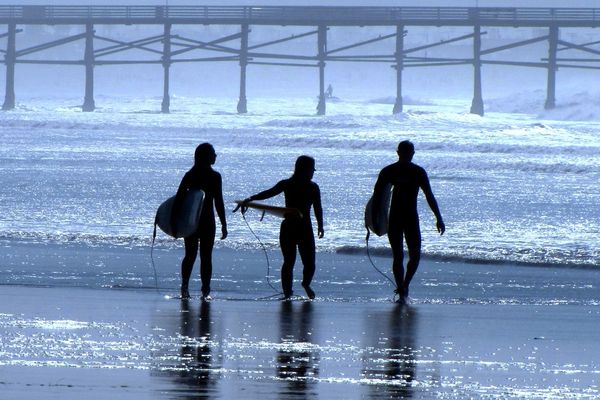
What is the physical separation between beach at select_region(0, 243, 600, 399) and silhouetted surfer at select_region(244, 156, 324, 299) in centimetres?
22

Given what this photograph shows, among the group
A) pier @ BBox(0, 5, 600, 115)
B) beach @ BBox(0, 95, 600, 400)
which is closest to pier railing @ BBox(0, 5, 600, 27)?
pier @ BBox(0, 5, 600, 115)

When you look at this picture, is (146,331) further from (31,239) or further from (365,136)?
(365,136)

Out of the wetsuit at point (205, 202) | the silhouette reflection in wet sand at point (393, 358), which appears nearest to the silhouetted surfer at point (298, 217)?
the wetsuit at point (205, 202)

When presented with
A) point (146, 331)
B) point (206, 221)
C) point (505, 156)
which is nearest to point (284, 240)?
point (206, 221)

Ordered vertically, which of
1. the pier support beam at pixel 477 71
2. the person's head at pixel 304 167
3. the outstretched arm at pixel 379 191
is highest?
the pier support beam at pixel 477 71

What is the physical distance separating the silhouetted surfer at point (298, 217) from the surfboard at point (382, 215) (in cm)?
24

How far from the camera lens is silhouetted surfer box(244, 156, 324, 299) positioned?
6902 millimetres

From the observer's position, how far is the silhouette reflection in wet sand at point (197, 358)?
410cm

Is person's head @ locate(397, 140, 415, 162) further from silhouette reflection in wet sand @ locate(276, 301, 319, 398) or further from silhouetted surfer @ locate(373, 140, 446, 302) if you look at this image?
silhouette reflection in wet sand @ locate(276, 301, 319, 398)

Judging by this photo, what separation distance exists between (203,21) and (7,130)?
28.9 feet

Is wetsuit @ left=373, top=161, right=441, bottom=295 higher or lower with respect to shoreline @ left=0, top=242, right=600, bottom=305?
higher

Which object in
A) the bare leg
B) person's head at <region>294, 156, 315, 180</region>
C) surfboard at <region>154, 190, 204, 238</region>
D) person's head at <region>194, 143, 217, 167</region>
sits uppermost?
person's head at <region>194, 143, 217, 167</region>

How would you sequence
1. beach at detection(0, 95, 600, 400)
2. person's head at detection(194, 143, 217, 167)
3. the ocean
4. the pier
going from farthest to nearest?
the pier → the ocean → person's head at detection(194, 143, 217, 167) → beach at detection(0, 95, 600, 400)

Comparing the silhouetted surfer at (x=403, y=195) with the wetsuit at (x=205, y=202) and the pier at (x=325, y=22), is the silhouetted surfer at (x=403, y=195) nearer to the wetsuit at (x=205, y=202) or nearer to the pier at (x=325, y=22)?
the wetsuit at (x=205, y=202)
